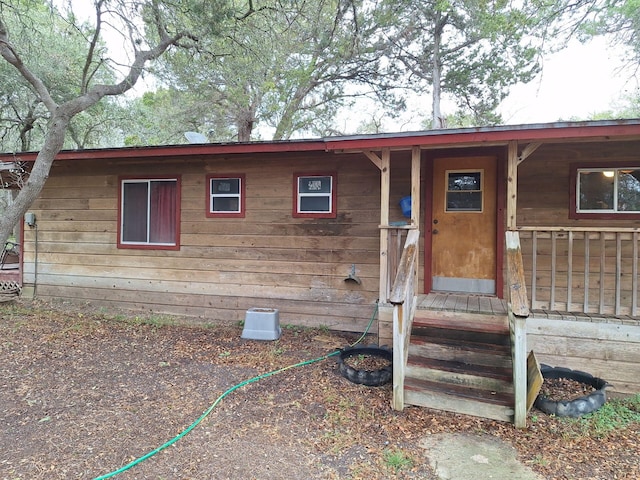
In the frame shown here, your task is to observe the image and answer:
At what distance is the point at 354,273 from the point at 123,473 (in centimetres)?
366

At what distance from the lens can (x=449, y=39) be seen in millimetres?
11539

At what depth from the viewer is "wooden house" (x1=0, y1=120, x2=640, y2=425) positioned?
3602mm

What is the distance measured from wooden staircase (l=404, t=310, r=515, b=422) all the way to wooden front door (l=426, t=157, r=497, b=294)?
1.04m

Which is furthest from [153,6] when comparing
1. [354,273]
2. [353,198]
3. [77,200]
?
[354,273]

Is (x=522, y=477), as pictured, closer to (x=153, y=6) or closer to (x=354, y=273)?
(x=354, y=273)

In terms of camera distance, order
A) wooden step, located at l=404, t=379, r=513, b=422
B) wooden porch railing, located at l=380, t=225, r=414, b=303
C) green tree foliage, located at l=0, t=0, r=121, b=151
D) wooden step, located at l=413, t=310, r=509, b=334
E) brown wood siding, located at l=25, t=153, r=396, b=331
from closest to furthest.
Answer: wooden step, located at l=404, t=379, r=513, b=422 → wooden step, located at l=413, t=310, r=509, b=334 → wooden porch railing, located at l=380, t=225, r=414, b=303 → brown wood siding, located at l=25, t=153, r=396, b=331 → green tree foliage, located at l=0, t=0, r=121, b=151

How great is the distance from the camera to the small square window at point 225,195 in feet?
19.6

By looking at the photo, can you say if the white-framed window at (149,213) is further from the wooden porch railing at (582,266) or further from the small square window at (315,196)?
the wooden porch railing at (582,266)

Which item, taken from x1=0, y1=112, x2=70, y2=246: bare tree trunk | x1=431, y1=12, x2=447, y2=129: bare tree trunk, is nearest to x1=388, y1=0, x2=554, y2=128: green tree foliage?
x1=431, y1=12, x2=447, y2=129: bare tree trunk

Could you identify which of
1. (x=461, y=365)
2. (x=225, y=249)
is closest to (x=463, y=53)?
(x=225, y=249)

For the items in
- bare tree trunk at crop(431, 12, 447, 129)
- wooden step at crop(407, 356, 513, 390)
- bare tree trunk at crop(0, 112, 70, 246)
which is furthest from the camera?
bare tree trunk at crop(431, 12, 447, 129)

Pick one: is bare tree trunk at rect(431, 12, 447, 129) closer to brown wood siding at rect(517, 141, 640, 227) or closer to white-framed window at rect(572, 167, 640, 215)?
brown wood siding at rect(517, 141, 640, 227)

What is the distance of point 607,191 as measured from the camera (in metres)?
4.55


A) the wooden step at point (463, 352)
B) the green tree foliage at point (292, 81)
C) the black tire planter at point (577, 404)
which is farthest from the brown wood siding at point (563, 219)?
the green tree foliage at point (292, 81)
